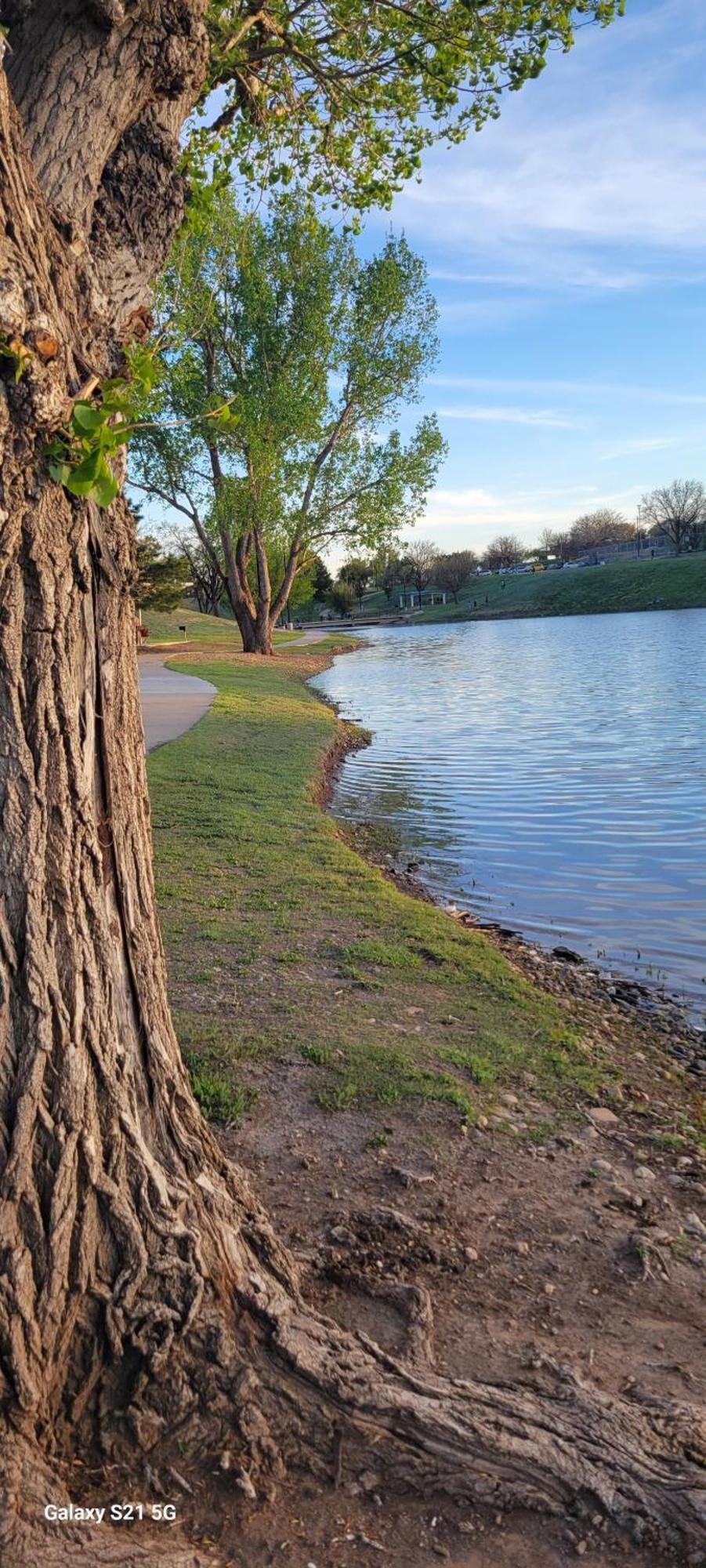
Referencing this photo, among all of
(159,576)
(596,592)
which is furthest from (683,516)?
(159,576)

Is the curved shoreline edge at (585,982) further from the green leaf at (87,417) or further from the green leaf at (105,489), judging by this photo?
the green leaf at (87,417)

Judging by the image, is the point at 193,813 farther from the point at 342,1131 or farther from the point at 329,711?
the point at 329,711

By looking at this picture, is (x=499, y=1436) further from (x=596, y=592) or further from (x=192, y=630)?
(x=596, y=592)

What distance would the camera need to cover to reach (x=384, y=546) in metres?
34.2

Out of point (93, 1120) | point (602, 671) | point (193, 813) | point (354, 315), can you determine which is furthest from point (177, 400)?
point (93, 1120)

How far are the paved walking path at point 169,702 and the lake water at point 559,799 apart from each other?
2.88 metres

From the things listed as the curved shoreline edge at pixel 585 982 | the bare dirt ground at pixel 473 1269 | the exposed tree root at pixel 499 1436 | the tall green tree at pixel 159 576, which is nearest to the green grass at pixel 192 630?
the tall green tree at pixel 159 576

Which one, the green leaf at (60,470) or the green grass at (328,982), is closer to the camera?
the green leaf at (60,470)

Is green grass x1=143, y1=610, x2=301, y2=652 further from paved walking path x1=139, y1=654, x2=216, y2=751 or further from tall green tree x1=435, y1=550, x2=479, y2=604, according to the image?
tall green tree x1=435, y1=550, x2=479, y2=604

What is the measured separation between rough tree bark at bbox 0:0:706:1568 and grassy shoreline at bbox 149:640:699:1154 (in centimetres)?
194

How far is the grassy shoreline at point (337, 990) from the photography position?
5.11 metres

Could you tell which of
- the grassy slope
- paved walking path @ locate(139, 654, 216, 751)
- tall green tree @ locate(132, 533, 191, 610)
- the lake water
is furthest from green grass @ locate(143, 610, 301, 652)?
the grassy slope

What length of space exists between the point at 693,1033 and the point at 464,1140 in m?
2.63

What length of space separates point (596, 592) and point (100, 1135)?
96792mm
